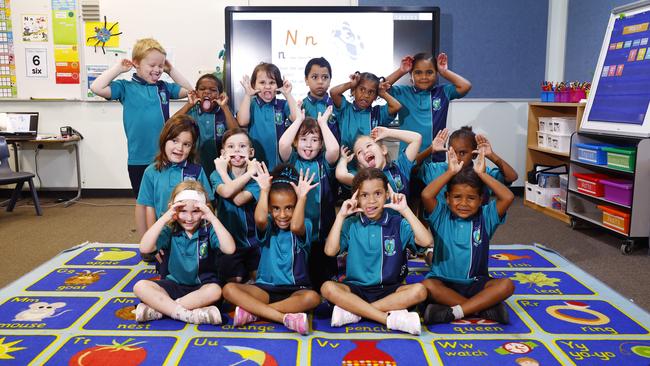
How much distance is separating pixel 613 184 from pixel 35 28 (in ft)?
16.3

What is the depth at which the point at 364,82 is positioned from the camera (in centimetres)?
306

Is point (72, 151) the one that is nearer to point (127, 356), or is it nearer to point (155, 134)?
point (155, 134)

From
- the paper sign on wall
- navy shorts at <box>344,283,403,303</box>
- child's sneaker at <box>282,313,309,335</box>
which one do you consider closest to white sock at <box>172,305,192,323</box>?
child's sneaker at <box>282,313,309,335</box>

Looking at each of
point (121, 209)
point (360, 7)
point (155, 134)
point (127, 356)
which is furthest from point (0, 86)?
point (127, 356)

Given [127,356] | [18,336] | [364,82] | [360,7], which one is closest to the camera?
[127,356]

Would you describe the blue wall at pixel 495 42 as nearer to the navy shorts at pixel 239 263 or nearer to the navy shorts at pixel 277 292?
the navy shorts at pixel 239 263

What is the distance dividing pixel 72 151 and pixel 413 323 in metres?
4.23

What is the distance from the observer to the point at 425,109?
3246mm

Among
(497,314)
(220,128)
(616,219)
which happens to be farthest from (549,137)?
(220,128)

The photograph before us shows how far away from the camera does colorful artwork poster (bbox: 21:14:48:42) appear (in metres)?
4.95

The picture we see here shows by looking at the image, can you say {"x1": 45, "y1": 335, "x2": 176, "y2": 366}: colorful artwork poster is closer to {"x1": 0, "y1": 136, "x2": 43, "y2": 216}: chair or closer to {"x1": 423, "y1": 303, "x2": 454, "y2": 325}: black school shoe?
{"x1": 423, "y1": 303, "x2": 454, "y2": 325}: black school shoe

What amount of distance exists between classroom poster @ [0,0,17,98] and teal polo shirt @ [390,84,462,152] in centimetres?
379

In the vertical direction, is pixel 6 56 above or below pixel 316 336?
above

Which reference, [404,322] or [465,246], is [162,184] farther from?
[465,246]
